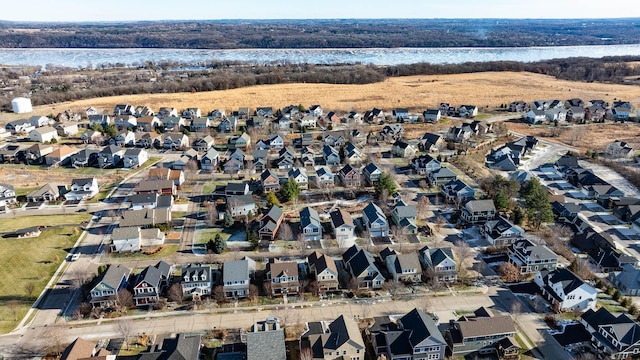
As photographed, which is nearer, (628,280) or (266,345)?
(266,345)

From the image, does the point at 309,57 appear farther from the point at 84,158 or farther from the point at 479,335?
the point at 479,335

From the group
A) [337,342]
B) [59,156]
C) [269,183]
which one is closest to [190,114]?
[59,156]

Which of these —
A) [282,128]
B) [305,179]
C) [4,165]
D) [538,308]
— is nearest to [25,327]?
[305,179]

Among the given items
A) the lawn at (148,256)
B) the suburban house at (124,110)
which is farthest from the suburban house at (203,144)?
the lawn at (148,256)

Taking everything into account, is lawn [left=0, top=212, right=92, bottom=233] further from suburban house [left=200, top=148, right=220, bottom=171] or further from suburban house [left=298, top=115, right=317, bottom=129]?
suburban house [left=298, top=115, right=317, bottom=129]

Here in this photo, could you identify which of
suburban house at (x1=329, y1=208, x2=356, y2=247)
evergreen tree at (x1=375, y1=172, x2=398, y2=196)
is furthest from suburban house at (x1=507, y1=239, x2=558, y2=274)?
evergreen tree at (x1=375, y1=172, x2=398, y2=196)

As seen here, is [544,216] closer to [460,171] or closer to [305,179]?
[460,171]
